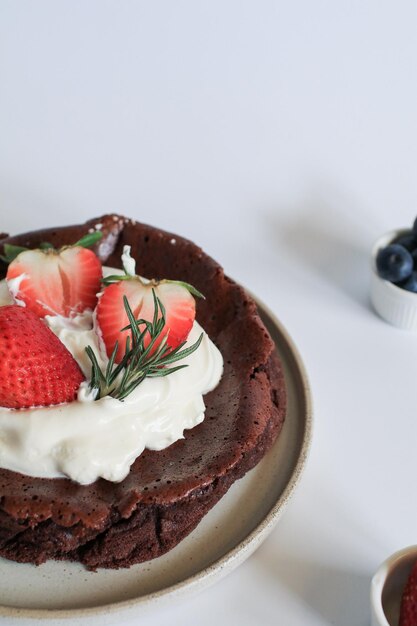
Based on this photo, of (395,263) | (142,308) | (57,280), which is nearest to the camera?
(142,308)

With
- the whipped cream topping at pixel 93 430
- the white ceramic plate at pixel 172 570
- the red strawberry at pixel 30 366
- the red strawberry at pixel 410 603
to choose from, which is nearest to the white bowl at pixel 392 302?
the white ceramic plate at pixel 172 570

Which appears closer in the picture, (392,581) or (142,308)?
(392,581)

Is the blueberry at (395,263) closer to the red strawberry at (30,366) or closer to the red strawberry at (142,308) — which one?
the red strawberry at (142,308)

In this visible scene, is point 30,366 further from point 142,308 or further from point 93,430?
point 142,308

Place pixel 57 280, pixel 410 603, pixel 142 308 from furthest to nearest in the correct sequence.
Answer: pixel 57 280, pixel 142 308, pixel 410 603

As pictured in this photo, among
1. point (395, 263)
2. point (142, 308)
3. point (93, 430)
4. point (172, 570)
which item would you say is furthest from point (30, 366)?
point (395, 263)

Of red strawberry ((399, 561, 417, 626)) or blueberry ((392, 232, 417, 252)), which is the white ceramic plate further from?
blueberry ((392, 232, 417, 252))

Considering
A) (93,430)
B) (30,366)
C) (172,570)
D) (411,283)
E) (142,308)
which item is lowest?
(172,570)

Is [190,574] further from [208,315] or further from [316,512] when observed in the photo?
[208,315]
